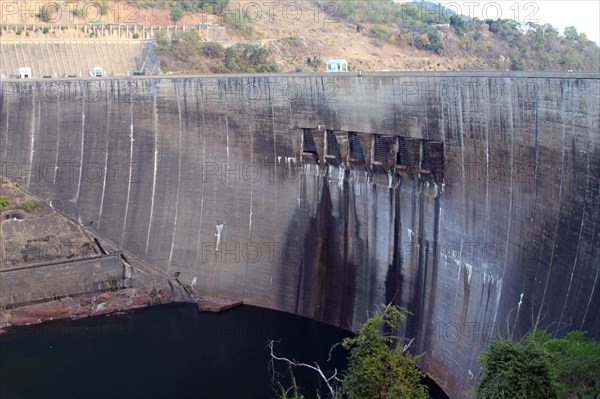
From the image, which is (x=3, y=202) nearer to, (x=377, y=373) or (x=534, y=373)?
(x=377, y=373)

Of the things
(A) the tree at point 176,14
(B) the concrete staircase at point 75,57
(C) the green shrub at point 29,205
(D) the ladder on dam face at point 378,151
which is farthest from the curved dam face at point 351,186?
(A) the tree at point 176,14

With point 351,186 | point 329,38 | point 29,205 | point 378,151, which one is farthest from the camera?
point 329,38

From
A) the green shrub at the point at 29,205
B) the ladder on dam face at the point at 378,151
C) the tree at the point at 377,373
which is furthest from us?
the green shrub at the point at 29,205

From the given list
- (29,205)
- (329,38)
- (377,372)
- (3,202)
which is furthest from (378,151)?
(329,38)

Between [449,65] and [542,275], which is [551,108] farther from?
[449,65]

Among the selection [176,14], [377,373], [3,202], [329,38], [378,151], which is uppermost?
[176,14]

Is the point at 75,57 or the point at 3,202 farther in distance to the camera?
the point at 75,57

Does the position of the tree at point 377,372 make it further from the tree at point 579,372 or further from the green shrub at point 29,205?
the green shrub at point 29,205
